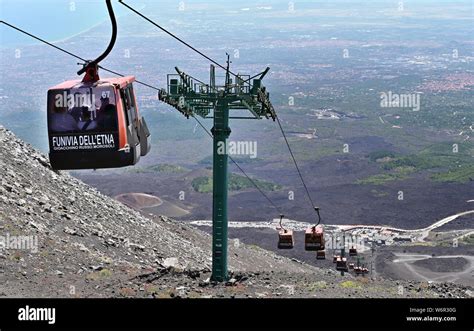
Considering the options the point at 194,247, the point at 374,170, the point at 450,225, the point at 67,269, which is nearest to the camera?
the point at 67,269

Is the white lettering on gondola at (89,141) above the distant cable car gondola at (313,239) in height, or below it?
above

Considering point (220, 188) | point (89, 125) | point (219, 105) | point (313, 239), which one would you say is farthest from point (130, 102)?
point (313, 239)

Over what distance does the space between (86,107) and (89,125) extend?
0.30 meters

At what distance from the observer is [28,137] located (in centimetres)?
18588

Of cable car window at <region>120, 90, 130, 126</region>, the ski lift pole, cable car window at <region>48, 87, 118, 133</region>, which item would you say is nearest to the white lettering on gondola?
cable car window at <region>48, 87, 118, 133</region>

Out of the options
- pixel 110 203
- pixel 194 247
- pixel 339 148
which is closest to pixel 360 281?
pixel 194 247

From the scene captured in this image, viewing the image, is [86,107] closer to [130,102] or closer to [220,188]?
[130,102]

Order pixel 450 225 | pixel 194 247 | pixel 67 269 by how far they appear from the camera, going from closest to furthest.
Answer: pixel 67 269
pixel 194 247
pixel 450 225

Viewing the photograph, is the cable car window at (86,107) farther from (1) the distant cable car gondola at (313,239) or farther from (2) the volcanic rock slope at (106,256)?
(1) the distant cable car gondola at (313,239)

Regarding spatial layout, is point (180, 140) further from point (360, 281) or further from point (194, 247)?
point (360, 281)

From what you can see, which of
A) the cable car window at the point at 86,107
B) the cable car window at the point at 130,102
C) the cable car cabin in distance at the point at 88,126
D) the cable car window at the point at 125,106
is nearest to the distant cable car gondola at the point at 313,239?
the cable car window at the point at 130,102

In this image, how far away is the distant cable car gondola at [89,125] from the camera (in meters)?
13.9

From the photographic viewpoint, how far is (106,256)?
34250 millimetres
